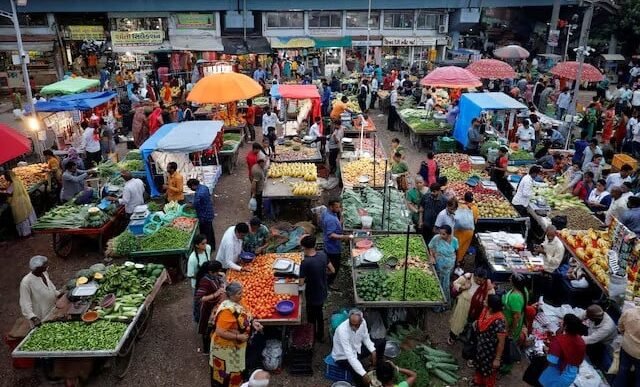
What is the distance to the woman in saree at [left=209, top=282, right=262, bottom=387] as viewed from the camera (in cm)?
561

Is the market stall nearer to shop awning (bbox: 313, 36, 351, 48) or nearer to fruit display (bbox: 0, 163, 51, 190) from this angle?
fruit display (bbox: 0, 163, 51, 190)

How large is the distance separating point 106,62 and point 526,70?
2649 centimetres

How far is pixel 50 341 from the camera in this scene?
6.48 meters

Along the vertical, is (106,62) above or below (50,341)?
above

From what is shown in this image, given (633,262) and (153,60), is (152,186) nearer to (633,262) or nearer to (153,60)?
(633,262)

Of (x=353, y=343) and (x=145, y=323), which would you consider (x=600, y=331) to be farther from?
(x=145, y=323)

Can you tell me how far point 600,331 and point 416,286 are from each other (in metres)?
2.55

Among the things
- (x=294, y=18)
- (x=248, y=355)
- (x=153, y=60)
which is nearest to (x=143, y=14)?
(x=153, y=60)

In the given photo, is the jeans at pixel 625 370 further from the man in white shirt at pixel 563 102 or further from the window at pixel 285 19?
the window at pixel 285 19

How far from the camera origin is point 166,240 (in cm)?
918

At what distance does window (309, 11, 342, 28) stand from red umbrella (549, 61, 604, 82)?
50.2 ft

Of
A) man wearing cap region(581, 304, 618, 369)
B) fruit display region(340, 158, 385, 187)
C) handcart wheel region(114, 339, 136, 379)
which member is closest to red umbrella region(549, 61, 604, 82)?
fruit display region(340, 158, 385, 187)

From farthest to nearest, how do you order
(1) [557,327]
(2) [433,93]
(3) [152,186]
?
(2) [433,93] < (3) [152,186] < (1) [557,327]

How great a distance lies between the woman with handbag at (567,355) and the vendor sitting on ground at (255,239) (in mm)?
4742
